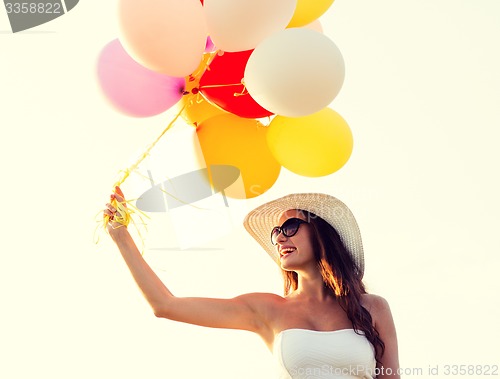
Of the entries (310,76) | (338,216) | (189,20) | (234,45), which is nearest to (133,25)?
(189,20)

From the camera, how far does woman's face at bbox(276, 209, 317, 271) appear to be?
350 cm

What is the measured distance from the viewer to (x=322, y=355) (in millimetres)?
3240

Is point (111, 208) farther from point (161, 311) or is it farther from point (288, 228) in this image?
point (288, 228)

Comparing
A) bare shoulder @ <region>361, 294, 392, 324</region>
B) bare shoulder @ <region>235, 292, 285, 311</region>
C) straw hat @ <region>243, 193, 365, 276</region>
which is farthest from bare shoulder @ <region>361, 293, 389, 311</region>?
bare shoulder @ <region>235, 292, 285, 311</region>

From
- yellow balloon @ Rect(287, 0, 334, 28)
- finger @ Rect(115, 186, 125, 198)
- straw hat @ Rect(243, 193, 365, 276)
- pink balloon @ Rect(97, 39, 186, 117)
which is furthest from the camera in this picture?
straw hat @ Rect(243, 193, 365, 276)

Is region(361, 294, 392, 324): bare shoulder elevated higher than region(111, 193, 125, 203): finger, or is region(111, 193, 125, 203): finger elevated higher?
region(111, 193, 125, 203): finger

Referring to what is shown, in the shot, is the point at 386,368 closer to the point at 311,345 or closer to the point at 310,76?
the point at 311,345

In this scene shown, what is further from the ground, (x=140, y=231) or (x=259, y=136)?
(x=259, y=136)

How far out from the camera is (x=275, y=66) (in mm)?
2916

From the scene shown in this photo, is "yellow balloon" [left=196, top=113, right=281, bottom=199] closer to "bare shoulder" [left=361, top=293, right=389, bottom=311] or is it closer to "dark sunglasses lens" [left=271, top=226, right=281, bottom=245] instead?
"dark sunglasses lens" [left=271, top=226, right=281, bottom=245]

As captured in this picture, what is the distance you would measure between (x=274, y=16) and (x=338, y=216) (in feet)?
3.40

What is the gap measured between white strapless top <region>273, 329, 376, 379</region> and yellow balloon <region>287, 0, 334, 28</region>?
4.44ft

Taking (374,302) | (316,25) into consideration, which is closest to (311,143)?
(316,25)

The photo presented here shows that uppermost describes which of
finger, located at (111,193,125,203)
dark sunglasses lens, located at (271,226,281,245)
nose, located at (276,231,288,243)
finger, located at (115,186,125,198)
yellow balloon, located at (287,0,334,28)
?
yellow balloon, located at (287,0,334,28)
